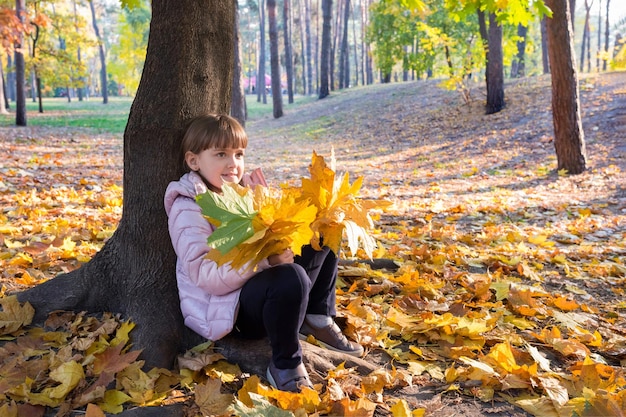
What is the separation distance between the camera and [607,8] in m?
33.4

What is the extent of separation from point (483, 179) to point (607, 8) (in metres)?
33.4

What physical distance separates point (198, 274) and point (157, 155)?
2.33ft

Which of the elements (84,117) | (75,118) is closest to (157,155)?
(75,118)

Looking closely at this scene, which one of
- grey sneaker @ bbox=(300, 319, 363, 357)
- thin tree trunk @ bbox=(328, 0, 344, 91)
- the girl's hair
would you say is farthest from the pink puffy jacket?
thin tree trunk @ bbox=(328, 0, 344, 91)

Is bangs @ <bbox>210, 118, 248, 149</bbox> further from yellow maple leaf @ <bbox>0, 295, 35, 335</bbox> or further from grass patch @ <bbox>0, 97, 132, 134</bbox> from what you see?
grass patch @ <bbox>0, 97, 132, 134</bbox>

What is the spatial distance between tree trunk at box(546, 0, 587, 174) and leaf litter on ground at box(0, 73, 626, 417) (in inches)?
12.1

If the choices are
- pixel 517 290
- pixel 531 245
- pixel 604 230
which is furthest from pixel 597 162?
pixel 517 290

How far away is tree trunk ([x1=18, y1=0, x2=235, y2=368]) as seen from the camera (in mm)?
2424

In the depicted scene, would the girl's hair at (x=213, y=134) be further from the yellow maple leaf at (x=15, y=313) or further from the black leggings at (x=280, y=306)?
the yellow maple leaf at (x=15, y=313)

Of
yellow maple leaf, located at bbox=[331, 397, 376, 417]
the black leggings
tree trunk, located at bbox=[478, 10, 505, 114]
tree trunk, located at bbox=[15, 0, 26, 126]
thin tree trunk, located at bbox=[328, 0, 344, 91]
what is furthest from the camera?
thin tree trunk, located at bbox=[328, 0, 344, 91]

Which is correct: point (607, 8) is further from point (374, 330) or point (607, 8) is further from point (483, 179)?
point (374, 330)

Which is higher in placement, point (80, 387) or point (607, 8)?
point (607, 8)

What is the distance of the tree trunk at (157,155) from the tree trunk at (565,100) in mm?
6195

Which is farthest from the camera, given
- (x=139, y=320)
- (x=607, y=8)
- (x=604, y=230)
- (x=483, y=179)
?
(x=607, y=8)
